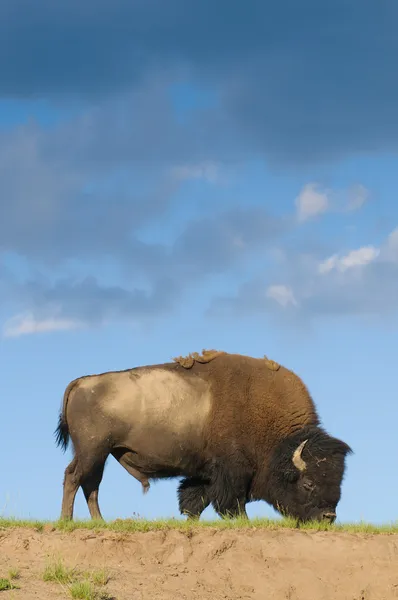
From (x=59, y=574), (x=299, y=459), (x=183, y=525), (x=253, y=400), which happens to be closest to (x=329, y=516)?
(x=299, y=459)

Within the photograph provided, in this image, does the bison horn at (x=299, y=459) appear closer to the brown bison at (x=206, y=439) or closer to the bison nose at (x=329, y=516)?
the brown bison at (x=206, y=439)

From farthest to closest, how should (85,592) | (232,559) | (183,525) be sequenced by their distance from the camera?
(183,525)
(232,559)
(85,592)

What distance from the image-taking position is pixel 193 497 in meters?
16.0

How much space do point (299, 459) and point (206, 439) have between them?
1.58 meters

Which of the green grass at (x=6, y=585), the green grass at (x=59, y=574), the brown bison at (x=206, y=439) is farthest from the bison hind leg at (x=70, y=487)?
the green grass at (x=6, y=585)

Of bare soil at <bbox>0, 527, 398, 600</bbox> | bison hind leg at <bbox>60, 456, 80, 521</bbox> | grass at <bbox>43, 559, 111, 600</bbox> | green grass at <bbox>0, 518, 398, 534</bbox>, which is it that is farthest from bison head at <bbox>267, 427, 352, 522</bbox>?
grass at <bbox>43, 559, 111, 600</bbox>

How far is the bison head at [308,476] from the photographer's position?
15125 millimetres

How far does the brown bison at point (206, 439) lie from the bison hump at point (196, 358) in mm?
67

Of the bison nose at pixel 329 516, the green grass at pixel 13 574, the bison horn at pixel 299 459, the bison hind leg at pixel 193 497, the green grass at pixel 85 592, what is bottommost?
the green grass at pixel 85 592

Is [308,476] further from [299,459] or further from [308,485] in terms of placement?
[299,459]

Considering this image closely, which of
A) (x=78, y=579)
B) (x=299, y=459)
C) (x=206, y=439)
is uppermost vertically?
(x=206, y=439)

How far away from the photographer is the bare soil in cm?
1283

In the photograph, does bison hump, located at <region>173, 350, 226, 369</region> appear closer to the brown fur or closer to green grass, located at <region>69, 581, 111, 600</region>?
the brown fur

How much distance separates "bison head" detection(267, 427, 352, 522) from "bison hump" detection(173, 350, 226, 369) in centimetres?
192
